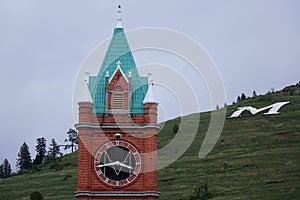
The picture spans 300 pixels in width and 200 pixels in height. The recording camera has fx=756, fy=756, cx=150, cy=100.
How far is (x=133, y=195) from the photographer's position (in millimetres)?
40875

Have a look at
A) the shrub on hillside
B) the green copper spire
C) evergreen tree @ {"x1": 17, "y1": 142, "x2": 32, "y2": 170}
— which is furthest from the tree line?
the green copper spire

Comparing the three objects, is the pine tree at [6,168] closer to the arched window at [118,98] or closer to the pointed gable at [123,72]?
the pointed gable at [123,72]

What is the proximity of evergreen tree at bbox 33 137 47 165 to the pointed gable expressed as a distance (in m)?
105

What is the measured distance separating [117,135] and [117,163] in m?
1.65

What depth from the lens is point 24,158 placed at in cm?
15362

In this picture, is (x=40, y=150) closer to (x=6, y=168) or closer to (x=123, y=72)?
(x=6, y=168)

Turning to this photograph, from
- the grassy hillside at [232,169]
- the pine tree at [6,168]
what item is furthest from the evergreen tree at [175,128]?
the pine tree at [6,168]

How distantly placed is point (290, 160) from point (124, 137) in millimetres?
60428

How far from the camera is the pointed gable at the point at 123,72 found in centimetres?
4262

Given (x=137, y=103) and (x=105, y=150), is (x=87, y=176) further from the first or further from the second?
(x=137, y=103)

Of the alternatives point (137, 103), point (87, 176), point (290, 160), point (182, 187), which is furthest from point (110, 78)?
point (290, 160)

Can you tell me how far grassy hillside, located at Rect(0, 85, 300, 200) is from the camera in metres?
86.1

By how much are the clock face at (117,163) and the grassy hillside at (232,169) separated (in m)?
40.8

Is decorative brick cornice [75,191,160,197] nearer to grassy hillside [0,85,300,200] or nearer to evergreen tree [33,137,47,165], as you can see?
grassy hillside [0,85,300,200]
